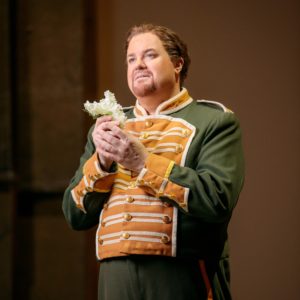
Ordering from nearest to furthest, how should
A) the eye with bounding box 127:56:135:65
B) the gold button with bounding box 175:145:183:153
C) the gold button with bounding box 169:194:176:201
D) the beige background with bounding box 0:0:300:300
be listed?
the gold button with bounding box 169:194:176:201, the gold button with bounding box 175:145:183:153, the eye with bounding box 127:56:135:65, the beige background with bounding box 0:0:300:300

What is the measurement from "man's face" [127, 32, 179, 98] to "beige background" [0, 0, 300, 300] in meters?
0.98

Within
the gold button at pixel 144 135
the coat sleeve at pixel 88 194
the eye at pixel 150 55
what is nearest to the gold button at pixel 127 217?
the coat sleeve at pixel 88 194

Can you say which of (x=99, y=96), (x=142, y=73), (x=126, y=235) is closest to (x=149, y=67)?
(x=142, y=73)

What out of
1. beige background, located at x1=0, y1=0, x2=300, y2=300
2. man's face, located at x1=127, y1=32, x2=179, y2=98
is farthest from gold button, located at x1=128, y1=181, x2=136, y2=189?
beige background, located at x1=0, y1=0, x2=300, y2=300

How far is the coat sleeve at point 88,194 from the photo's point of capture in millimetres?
1714

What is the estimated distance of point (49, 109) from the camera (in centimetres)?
305

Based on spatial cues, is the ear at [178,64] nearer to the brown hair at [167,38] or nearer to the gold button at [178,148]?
the brown hair at [167,38]

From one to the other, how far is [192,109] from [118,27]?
1211mm

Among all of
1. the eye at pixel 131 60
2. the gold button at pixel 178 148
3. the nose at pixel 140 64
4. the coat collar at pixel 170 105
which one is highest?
the eye at pixel 131 60

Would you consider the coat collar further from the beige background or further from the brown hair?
the beige background

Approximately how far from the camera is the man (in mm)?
1627

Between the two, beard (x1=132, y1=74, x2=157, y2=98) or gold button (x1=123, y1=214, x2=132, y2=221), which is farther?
beard (x1=132, y1=74, x2=157, y2=98)

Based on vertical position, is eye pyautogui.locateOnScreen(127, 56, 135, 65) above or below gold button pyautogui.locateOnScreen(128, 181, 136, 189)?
above

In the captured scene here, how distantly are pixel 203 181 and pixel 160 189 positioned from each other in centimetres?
11
